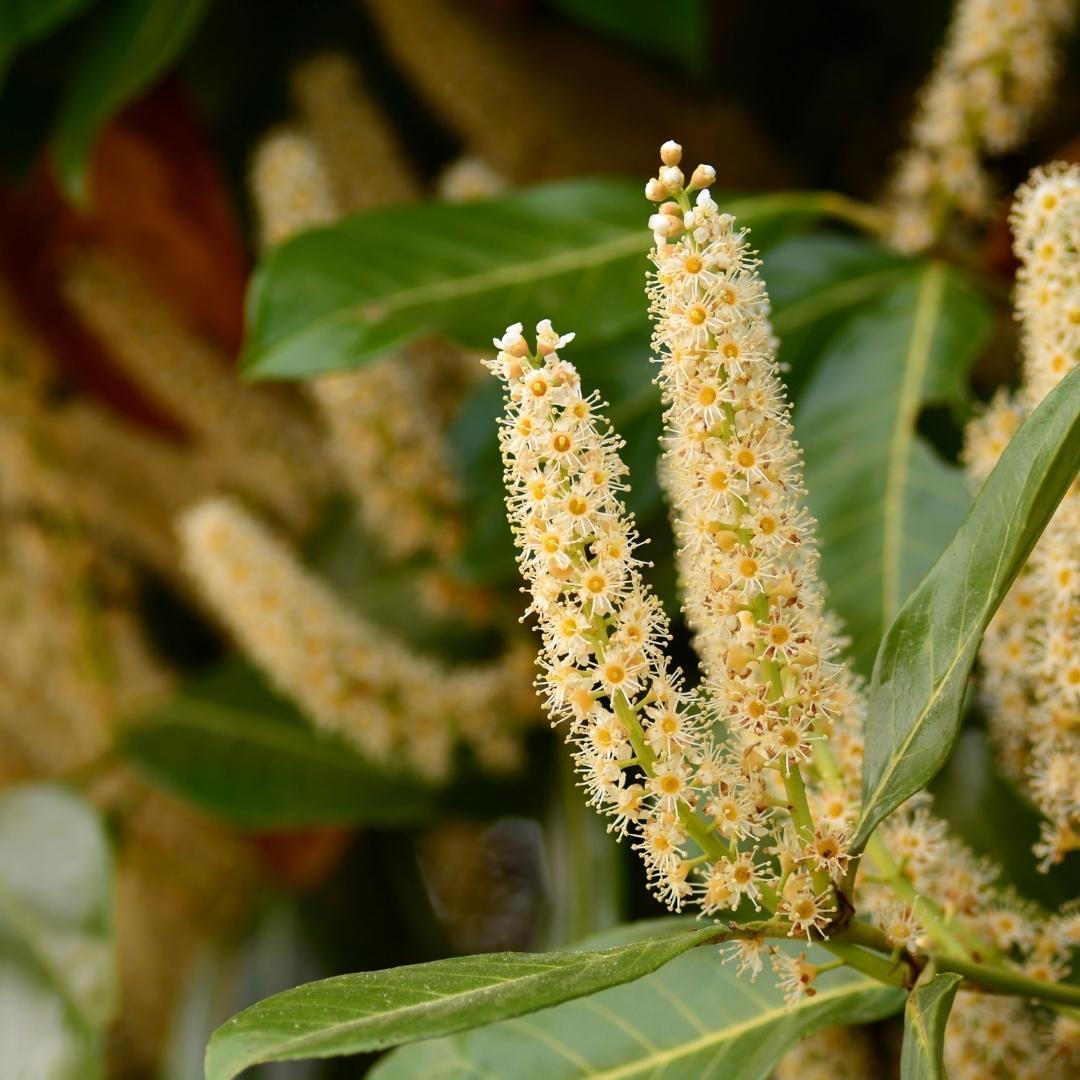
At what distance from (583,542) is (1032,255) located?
0.18 metres

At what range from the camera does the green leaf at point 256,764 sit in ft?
3.05

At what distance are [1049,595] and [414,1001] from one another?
239mm

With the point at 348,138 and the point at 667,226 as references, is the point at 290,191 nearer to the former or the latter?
the point at 348,138

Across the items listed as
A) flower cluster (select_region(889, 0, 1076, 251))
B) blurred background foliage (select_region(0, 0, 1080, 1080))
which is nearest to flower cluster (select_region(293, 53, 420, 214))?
blurred background foliage (select_region(0, 0, 1080, 1080))

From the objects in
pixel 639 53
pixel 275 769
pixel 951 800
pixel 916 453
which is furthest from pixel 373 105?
pixel 951 800

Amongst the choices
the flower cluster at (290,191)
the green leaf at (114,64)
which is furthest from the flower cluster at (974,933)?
the green leaf at (114,64)

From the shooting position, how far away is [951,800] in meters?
0.62

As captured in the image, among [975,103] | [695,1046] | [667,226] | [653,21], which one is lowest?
[695,1046]

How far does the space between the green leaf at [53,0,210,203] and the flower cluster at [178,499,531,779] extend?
0.82 ft

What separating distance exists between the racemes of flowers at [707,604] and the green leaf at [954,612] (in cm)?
2

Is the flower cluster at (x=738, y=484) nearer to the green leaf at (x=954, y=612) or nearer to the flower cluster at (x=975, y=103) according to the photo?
the green leaf at (x=954, y=612)

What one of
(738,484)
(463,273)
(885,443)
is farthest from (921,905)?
(463,273)

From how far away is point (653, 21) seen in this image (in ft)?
2.89

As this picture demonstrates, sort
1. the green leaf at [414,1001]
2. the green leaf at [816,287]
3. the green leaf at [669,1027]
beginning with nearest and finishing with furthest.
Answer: the green leaf at [414,1001]
the green leaf at [669,1027]
the green leaf at [816,287]
